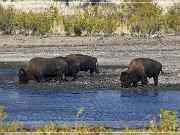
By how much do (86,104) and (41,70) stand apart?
18.5 feet

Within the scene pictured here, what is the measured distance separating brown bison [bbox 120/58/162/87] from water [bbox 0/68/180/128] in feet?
3.04

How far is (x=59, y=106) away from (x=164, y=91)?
16.2 ft

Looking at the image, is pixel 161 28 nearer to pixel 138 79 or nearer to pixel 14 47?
pixel 14 47

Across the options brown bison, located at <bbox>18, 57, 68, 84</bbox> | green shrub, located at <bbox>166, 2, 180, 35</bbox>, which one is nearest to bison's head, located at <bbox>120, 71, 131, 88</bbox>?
brown bison, located at <bbox>18, 57, 68, 84</bbox>

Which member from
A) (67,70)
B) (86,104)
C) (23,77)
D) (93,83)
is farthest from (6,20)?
(86,104)

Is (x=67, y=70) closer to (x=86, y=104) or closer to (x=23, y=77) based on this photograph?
(x=23, y=77)

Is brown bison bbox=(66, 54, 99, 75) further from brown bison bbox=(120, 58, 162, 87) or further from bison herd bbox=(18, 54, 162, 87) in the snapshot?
brown bison bbox=(120, 58, 162, 87)

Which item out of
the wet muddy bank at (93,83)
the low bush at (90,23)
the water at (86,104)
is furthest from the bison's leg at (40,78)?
the low bush at (90,23)

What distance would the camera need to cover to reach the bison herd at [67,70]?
24.3m

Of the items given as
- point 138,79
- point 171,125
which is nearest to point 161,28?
point 138,79

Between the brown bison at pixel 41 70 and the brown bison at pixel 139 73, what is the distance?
2.68 m

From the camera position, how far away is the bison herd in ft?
79.6

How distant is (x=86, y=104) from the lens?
19703mm

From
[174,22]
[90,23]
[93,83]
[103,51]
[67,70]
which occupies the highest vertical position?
[67,70]
